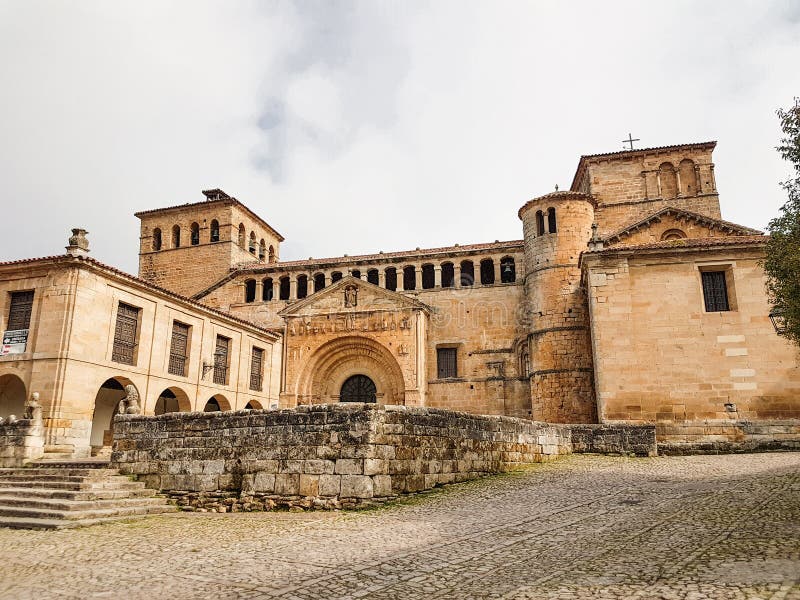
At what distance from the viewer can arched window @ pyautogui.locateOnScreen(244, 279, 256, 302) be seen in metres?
30.0

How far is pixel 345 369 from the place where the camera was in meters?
27.3

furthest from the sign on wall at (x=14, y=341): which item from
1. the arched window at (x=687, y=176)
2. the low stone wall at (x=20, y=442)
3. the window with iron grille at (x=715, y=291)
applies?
the arched window at (x=687, y=176)

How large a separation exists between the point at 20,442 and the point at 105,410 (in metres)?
6.76

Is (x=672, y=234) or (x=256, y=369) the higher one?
(x=672, y=234)

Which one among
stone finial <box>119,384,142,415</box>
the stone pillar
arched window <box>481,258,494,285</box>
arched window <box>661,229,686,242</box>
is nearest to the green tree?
stone finial <box>119,384,142,415</box>

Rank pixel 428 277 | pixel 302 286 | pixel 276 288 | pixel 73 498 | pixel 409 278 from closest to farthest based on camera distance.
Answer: pixel 73 498
pixel 428 277
pixel 409 278
pixel 302 286
pixel 276 288

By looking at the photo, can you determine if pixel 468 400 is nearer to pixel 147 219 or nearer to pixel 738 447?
pixel 738 447

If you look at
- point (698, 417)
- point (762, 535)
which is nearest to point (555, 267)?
point (698, 417)

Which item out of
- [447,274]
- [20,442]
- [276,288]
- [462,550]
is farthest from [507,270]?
[462,550]

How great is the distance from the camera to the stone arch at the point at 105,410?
66.9ft

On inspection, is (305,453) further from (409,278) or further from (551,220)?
(409,278)

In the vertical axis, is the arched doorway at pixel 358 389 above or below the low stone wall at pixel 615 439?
above

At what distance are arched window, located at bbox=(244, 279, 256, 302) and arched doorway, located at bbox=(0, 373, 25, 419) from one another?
12.3 meters

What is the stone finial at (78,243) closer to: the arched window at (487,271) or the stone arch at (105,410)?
the stone arch at (105,410)
